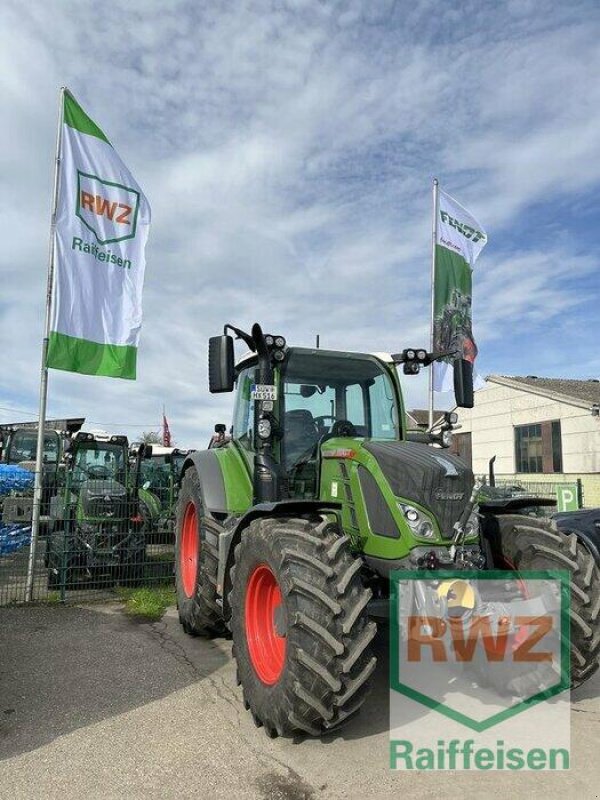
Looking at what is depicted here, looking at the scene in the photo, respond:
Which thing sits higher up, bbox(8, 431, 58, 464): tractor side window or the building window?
the building window

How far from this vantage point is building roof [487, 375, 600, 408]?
2814 centimetres

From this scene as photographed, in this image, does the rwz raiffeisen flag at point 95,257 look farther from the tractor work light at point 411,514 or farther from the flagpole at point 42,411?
the tractor work light at point 411,514

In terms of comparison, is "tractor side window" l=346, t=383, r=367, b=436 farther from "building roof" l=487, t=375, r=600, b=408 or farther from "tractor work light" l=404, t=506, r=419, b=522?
"building roof" l=487, t=375, r=600, b=408

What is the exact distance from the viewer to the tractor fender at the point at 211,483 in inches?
211

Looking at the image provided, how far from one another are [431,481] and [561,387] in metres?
29.6

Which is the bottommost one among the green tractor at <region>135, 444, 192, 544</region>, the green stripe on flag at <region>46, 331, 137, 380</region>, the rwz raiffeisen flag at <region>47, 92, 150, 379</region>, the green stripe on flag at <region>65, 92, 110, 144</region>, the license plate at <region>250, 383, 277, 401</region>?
the green tractor at <region>135, 444, 192, 544</region>

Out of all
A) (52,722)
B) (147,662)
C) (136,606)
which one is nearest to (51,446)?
(136,606)

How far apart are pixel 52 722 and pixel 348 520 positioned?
7.18ft

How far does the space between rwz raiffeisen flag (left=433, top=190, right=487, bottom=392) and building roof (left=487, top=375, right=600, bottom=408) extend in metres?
18.4

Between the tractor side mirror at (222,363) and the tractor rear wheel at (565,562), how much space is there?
2159 mm

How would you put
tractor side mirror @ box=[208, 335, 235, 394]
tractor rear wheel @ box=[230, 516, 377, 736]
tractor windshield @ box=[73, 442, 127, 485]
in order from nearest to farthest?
tractor rear wheel @ box=[230, 516, 377, 736], tractor side mirror @ box=[208, 335, 235, 394], tractor windshield @ box=[73, 442, 127, 485]

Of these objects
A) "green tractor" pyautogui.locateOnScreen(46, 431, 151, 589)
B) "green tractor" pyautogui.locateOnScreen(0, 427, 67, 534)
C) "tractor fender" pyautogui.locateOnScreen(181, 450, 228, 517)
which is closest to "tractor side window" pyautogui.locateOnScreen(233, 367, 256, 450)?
"tractor fender" pyautogui.locateOnScreen(181, 450, 228, 517)

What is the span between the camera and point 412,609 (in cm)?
369

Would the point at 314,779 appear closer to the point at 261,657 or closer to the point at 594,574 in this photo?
the point at 261,657
